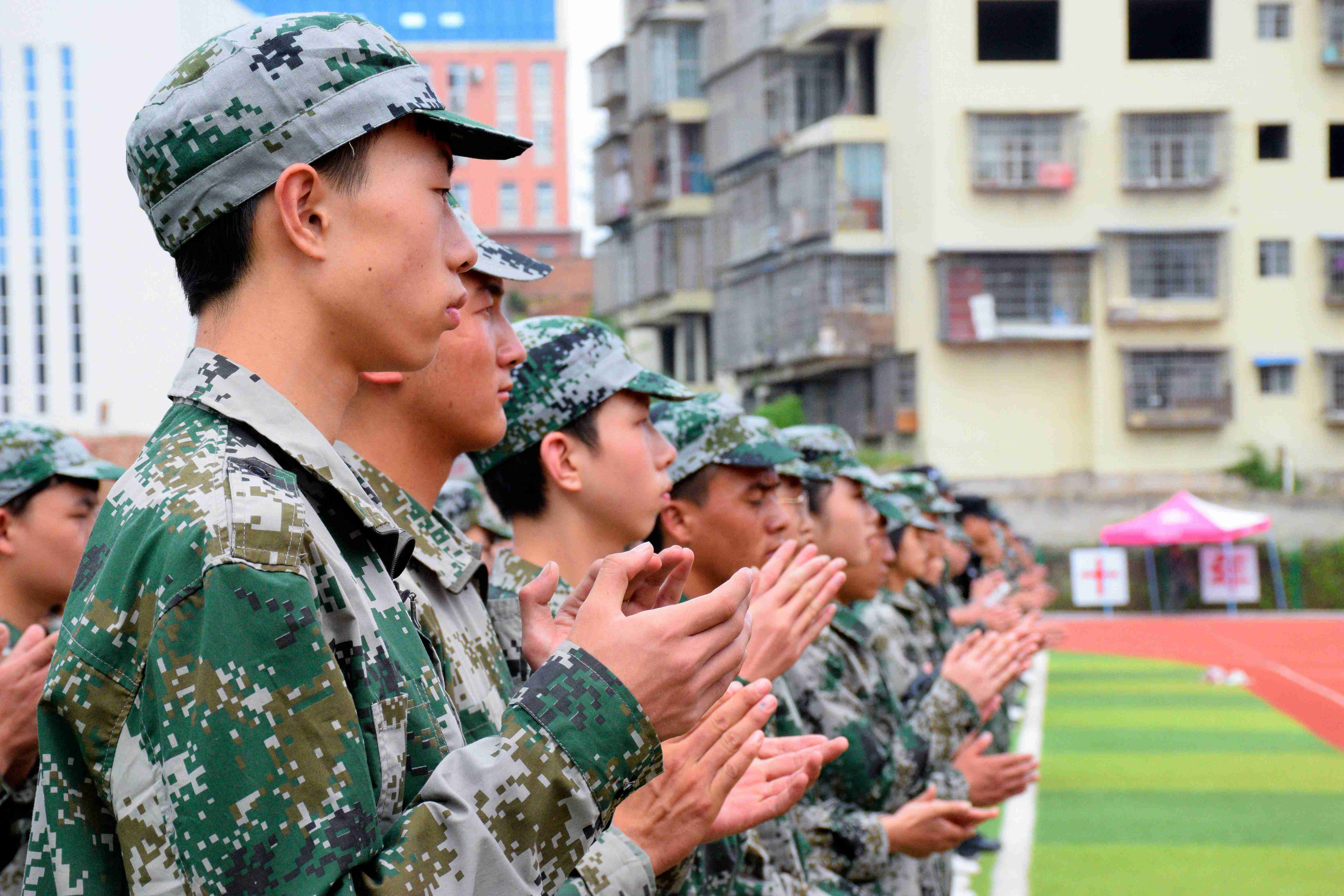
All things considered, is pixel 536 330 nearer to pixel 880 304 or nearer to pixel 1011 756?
pixel 1011 756

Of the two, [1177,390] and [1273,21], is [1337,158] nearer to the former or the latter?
[1273,21]

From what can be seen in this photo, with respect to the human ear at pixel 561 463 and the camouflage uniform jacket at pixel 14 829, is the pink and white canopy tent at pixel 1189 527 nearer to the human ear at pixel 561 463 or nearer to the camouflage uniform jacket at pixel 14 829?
the human ear at pixel 561 463

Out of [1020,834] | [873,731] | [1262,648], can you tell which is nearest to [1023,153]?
[1262,648]

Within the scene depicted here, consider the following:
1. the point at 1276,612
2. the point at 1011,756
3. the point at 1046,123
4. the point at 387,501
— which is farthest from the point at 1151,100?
the point at 387,501

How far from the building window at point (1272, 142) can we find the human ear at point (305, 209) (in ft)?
126

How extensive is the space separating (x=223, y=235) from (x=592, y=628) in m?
0.60

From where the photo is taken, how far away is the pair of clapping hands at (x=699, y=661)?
1.71 meters

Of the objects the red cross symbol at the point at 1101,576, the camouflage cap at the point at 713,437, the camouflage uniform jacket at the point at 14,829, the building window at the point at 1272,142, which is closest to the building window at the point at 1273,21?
the building window at the point at 1272,142

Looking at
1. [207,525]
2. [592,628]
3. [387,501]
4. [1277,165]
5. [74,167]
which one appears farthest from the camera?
[1277,165]

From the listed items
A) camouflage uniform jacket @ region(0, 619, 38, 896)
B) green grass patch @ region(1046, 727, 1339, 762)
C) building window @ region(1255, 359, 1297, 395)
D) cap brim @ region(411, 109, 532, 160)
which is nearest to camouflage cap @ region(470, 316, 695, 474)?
camouflage uniform jacket @ region(0, 619, 38, 896)

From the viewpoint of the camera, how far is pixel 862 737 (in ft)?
14.8

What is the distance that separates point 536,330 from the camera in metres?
3.46

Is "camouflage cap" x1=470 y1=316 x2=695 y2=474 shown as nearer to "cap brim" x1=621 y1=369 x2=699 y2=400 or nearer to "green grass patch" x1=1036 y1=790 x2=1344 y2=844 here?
"cap brim" x1=621 y1=369 x2=699 y2=400

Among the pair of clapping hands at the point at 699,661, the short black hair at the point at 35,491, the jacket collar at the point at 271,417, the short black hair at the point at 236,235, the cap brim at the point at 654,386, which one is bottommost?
the pair of clapping hands at the point at 699,661
